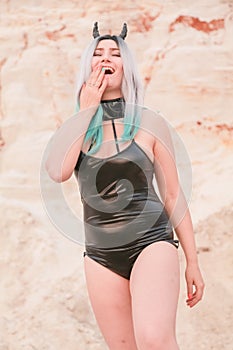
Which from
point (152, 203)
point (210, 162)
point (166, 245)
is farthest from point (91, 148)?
point (210, 162)

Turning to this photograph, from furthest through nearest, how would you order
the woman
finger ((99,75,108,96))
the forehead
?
the forehead → finger ((99,75,108,96)) → the woman

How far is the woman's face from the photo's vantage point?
243 cm

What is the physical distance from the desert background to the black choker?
89.0 inches

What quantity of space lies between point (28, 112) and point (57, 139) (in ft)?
12.4

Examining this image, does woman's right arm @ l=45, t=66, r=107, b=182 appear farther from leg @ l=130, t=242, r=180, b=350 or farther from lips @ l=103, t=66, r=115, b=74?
leg @ l=130, t=242, r=180, b=350

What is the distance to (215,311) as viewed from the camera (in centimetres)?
449

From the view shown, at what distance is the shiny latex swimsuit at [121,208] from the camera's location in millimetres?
2291

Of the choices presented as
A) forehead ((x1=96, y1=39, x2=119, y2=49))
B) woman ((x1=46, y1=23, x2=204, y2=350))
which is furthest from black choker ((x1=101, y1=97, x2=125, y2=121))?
forehead ((x1=96, y1=39, x2=119, y2=49))

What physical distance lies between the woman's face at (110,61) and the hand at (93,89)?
36 mm

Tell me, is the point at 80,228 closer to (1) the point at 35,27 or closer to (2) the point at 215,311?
(2) the point at 215,311

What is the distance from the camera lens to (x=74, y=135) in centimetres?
237

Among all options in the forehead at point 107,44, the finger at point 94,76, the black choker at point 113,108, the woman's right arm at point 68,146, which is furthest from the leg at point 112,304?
the forehead at point 107,44

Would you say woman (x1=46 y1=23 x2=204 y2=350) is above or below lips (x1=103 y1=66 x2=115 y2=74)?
below

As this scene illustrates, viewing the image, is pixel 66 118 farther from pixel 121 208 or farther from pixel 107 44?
pixel 121 208
